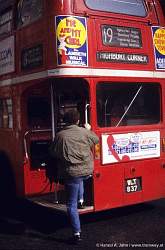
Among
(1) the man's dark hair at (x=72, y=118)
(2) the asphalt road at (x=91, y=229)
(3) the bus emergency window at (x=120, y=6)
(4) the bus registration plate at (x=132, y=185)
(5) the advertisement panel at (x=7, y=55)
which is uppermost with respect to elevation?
(3) the bus emergency window at (x=120, y=6)

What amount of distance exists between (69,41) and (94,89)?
2.66 feet

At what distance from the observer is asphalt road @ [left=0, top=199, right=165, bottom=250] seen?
4.98 m

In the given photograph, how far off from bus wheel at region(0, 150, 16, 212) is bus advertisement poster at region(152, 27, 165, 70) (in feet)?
10.8

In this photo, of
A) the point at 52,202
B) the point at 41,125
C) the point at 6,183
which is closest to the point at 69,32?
the point at 41,125

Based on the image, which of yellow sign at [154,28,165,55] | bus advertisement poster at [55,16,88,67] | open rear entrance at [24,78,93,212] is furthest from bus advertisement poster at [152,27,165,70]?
bus advertisement poster at [55,16,88,67]

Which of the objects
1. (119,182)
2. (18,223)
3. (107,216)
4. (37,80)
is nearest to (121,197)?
(119,182)

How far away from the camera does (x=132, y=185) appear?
5.93m

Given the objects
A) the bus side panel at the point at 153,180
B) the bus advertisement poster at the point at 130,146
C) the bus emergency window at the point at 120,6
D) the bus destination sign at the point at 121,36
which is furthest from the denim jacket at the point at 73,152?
the bus emergency window at the point at 120,6

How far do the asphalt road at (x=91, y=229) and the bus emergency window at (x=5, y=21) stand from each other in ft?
11.1

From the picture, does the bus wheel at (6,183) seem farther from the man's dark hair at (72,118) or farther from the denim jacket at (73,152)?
the man's dark hair at (72,118)

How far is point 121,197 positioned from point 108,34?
8.51ft

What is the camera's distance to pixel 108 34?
5668mm

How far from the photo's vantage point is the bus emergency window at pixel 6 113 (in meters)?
6.86

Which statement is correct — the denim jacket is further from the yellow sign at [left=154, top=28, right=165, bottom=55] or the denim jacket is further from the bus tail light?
the yellow sign at [left=154, top=28, right=165, bottom=55]
